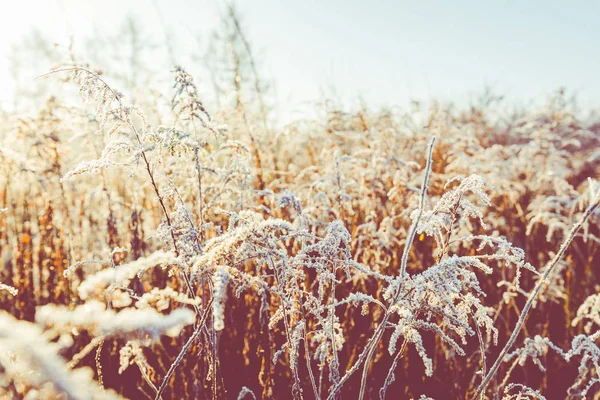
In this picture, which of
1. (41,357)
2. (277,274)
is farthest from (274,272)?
(41,357)

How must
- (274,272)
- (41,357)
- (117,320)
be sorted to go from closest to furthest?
(41,357), (117,320), (274,272)

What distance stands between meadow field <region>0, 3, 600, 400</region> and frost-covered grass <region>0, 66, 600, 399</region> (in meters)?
0.01

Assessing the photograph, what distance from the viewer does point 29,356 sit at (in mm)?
802

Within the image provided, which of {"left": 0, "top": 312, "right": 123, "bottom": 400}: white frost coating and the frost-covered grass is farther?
the frost-covered grass

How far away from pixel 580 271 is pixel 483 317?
3.63m

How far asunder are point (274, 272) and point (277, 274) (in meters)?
0.01

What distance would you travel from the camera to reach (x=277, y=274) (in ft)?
4.59

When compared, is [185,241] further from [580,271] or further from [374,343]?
[580,271]

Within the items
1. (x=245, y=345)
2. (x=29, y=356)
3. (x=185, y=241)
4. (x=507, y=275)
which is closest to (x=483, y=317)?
(x=185, y=241)

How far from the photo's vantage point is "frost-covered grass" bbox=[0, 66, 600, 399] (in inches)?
49.7

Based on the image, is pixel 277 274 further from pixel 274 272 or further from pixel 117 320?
pixel 117 320

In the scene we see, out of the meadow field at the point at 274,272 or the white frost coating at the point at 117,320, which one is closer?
the white frost coating at the point at 117,320

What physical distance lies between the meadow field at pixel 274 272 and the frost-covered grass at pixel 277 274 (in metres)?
0.01

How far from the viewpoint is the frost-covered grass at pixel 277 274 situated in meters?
1.26
